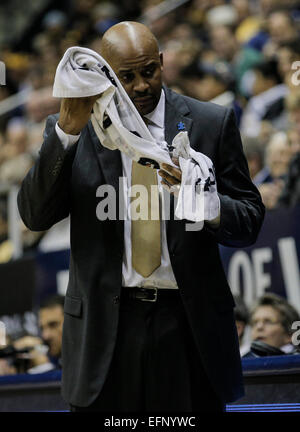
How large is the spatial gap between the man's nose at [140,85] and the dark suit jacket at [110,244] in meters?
0.13

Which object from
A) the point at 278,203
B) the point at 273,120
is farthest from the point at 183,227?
the point at 273,120

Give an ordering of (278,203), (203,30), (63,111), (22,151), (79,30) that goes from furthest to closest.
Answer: (79,30) < (22,151) < (203,30) < (278,203) < (63,111)

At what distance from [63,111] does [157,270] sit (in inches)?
20.0

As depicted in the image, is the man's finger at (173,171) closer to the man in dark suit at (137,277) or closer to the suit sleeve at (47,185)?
the man in dark suit at (137,277)

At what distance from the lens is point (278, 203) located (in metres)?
4.86

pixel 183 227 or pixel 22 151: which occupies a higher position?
pixel 22 151

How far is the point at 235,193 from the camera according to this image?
7.04 ft

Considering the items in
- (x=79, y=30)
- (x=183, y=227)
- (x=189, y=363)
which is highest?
(x=79, y=30)

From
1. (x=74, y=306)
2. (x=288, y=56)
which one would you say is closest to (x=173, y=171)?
(x=74, y=306)

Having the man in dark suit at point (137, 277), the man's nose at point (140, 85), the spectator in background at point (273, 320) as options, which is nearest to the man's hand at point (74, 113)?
the man in dark suit at point (137, 277)

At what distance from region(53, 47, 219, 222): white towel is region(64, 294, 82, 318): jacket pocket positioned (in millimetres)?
434

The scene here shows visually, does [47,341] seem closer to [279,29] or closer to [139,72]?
[139,72]

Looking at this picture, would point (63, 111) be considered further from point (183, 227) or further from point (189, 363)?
point (189, 363)

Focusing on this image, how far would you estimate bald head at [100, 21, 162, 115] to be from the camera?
212 centimetres
